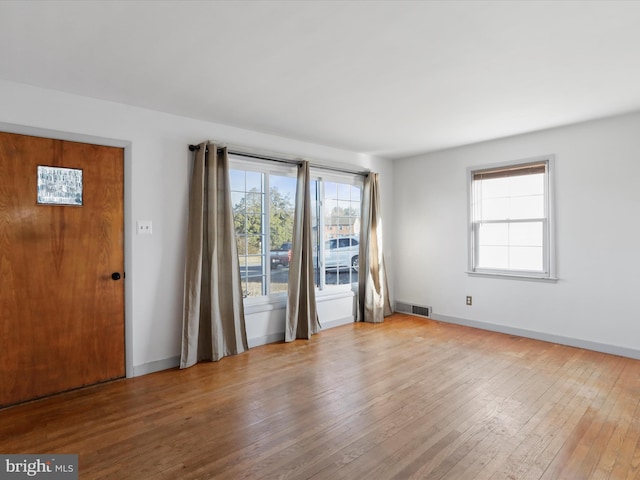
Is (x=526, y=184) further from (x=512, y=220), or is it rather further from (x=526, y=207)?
(x=512, y=220)

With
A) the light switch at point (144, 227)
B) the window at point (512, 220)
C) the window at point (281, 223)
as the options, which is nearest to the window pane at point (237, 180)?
the window at point (281, 223)

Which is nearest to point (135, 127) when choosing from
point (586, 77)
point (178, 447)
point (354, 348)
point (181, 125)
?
point (181, 125)

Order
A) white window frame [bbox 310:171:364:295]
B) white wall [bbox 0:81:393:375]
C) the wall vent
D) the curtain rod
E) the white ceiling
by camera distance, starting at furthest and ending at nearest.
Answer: the wall vent → white window frame [bbox 310:171:364:295] → the curtain rod → white wall [bbox 0:81:393:375] → the white ceiling

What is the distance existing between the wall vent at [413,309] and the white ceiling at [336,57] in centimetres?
305

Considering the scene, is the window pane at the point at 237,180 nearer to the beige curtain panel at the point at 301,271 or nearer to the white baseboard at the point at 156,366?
the beige curtain panel at the point at 301,271

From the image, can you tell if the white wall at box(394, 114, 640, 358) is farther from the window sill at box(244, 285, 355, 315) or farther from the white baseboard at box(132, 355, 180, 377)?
the white baseboard at box(132, 355, 180, 377)

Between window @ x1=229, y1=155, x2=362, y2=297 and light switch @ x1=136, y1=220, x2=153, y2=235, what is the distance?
99 centimetres

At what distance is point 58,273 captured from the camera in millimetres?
3170

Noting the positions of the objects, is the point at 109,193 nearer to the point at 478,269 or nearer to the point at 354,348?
the point at 354,348

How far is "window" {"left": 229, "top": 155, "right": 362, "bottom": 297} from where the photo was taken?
4.43 m

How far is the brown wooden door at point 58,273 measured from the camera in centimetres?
295

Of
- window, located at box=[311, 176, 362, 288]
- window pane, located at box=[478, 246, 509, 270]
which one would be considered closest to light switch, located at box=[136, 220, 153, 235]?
window, located at box=[311, 176, 362, 288]

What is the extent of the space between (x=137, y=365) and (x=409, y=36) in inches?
144

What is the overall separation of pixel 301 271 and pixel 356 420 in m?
2.33
